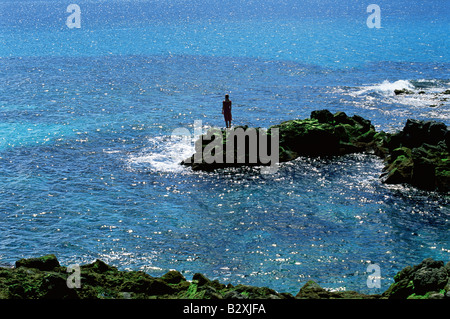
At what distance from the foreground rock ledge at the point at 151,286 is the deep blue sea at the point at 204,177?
2.22 m

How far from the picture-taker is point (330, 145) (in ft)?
127

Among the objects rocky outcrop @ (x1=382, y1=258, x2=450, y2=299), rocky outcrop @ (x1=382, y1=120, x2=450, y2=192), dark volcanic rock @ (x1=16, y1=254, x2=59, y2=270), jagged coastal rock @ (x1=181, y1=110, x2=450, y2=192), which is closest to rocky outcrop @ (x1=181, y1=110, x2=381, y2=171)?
jagged coastal rock @ (x1=181, y1=110, x2=450, y2=192)

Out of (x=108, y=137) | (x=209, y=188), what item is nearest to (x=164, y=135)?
(x=108, y=137)

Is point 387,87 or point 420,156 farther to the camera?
point 387,87

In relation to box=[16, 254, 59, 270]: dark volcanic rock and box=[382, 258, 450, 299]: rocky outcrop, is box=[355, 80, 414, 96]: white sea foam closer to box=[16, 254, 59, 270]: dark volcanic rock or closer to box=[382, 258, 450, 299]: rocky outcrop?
box=[382, 258, 450, 299]: rocky outcrop

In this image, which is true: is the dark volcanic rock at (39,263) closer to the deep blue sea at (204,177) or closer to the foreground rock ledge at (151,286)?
the foreground rock ledge at (151,286)

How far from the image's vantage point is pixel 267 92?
6009 cm

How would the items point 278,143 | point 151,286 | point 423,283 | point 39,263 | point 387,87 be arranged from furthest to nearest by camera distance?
point 387,87, point 278,143, point 39,263, point 151,286, point 423,283

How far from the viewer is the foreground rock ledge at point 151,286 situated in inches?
755

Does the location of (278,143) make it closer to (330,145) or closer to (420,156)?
(330,145)

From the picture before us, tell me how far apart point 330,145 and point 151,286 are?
2111cm

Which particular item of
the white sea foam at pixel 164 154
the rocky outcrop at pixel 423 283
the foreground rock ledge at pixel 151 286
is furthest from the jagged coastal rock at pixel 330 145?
the foreground rock ledge at pixel 151 286

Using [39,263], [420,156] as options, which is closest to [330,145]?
[420,156]
